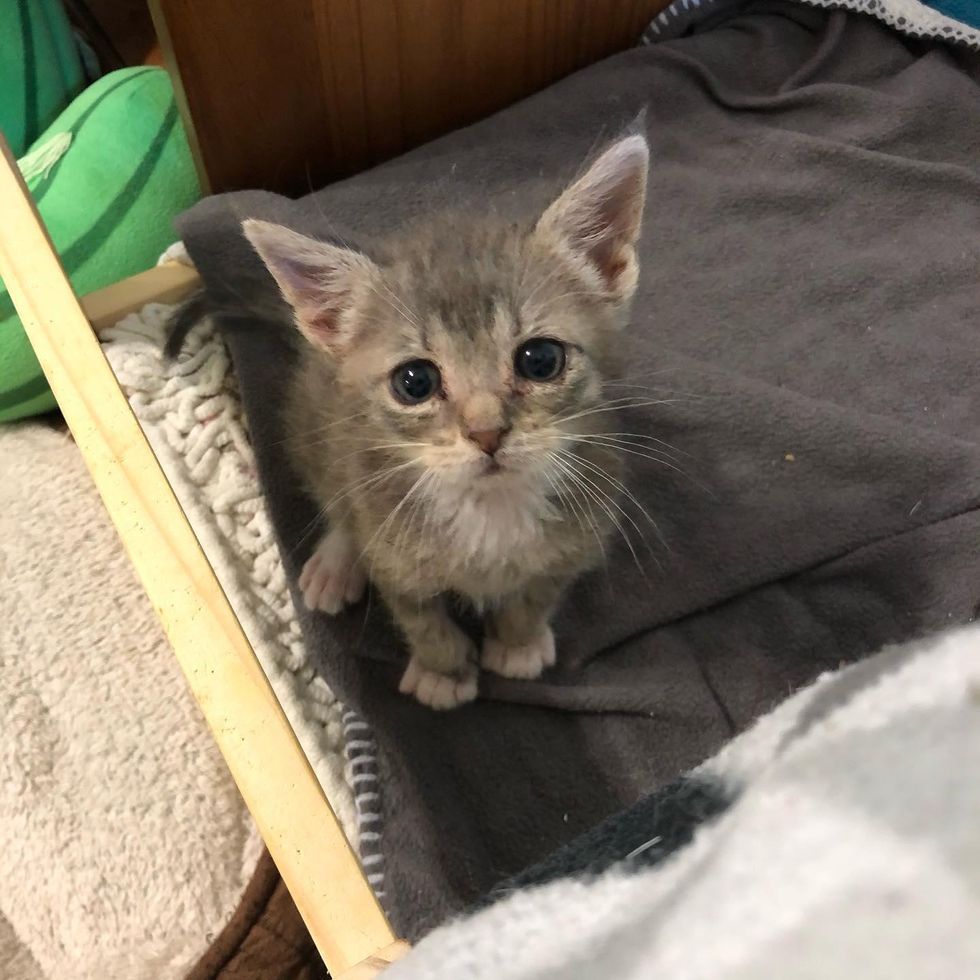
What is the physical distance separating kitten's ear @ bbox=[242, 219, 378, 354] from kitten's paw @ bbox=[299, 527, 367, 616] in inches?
11.0

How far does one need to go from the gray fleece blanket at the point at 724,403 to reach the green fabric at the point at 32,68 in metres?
0.56

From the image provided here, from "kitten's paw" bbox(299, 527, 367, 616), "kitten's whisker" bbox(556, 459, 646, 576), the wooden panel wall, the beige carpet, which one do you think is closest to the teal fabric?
the wooden panel wall

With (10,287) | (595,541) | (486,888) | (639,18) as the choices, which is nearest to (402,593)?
(595,541)

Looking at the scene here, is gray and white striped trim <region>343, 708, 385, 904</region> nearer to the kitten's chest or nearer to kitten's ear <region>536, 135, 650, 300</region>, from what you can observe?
the kitten's chest

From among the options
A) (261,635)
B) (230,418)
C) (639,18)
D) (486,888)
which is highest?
(639,18)

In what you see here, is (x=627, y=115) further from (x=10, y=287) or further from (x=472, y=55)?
(x=10, y=287)

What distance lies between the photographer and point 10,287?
0.99 metres

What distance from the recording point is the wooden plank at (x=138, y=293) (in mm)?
1298

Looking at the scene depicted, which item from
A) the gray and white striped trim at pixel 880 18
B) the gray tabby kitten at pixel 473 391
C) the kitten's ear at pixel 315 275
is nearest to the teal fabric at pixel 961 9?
the gray and white striped trim at pixel 880 18

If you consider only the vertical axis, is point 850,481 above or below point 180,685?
above

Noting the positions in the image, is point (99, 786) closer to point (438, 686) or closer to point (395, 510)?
point (438, 686)

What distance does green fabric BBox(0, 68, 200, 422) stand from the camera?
1364mm

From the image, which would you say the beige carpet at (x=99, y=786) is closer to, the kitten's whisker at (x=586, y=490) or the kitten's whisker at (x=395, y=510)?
the kitten's whisker at (x=395, y=510)

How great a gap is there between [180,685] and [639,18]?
4.73ft
